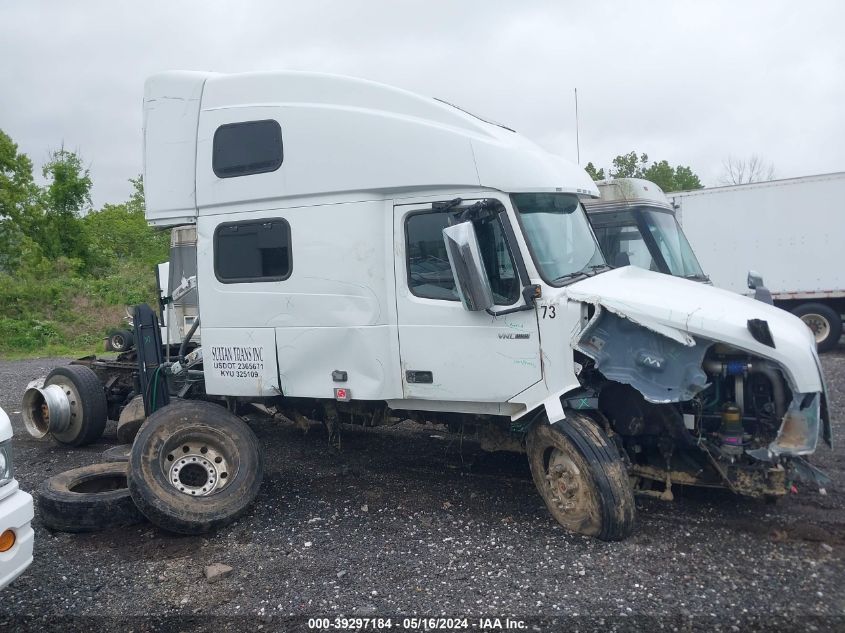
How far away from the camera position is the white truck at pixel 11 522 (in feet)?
11.0

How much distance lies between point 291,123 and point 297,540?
331 centimetres

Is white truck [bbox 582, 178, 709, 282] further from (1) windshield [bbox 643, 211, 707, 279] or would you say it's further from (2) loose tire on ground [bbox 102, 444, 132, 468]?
(2) loose tire on ground [bbox 102, 444, 132, 468]

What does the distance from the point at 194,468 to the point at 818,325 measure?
12491 millimetres

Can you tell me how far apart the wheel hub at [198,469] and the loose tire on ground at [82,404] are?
9.23 feet

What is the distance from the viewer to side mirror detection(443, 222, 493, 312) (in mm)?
4613

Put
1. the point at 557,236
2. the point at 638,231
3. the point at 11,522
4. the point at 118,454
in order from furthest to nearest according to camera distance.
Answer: the point at 638,231, the point at 118,454, the point at 557,236, the point at 11,522

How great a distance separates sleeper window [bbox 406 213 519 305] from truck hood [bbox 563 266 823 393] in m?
0.48

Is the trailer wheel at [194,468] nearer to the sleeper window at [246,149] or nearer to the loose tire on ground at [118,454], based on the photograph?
the loose tire on ground at [118,454]

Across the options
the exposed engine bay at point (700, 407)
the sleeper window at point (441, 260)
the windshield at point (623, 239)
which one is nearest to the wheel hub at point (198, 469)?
the sleeper window at point (441, 260)

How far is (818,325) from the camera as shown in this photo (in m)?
13.3

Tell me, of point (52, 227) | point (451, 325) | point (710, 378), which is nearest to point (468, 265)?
point (451, 325)

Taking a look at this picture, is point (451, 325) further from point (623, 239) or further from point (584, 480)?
point (623, 239)

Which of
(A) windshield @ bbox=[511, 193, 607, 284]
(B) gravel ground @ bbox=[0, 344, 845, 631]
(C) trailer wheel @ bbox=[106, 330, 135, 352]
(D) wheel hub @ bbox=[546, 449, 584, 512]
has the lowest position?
(B) gravel ground @ bbox=[0, 344, 845, 631]

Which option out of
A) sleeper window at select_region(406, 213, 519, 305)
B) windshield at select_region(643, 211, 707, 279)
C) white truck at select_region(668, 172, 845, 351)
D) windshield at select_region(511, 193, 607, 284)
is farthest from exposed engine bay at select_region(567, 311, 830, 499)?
white truck at select_region(668, 172, 845, 351)
